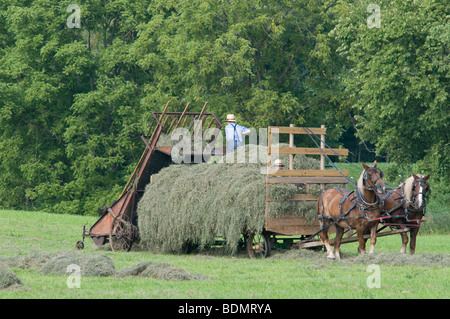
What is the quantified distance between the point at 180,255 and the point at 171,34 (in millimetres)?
21863

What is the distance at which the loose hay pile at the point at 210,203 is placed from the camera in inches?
567

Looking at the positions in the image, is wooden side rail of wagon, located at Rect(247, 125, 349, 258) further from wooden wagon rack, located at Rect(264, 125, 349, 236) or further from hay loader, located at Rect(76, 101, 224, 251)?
hay loader, located at Rect(76, 101, 224, 251)

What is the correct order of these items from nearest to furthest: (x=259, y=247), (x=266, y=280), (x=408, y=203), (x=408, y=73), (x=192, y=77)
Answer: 1. (x=266, y=280)
2. (x=408, y=203)
3. (x=259, y=247)
4. (x=408, y=73)
5. (x=192, y=77)

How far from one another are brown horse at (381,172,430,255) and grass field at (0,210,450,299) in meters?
1.05

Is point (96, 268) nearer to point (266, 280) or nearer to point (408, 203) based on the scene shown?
point (266, 280)

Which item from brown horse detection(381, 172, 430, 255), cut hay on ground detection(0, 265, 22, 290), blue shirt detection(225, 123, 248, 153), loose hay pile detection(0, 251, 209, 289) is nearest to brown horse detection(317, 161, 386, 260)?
brown horse detection(381, 172, 430, 255)

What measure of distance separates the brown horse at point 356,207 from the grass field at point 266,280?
506mm

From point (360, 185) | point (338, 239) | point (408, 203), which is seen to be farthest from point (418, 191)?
point (338, 239)

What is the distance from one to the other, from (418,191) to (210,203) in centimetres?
397

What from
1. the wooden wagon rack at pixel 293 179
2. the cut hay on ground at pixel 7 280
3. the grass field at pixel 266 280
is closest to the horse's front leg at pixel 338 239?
the grass field at pixel 266 280

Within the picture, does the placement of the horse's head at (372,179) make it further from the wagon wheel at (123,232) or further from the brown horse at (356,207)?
the wagon wheel at (123,232)

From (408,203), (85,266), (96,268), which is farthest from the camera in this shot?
(408,203)

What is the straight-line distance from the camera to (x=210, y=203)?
15.1m

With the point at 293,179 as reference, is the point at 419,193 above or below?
below
